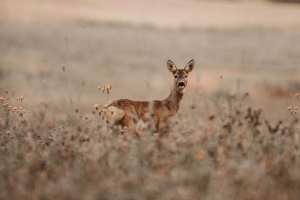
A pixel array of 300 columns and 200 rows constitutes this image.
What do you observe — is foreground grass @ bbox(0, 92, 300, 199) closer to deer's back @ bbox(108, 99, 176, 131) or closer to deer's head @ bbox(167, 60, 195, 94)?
deer's back @ bbox(108, 99, 176, 131)

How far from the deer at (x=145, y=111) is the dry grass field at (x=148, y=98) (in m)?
0.21

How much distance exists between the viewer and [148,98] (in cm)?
1706

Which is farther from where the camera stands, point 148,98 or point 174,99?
point 148,98

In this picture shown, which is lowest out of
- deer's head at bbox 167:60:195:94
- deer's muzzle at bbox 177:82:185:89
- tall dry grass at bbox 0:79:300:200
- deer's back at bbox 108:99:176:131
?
tall dry grass at bbox 0:79:300:200

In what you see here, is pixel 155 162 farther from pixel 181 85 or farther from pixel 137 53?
pixel 137 53

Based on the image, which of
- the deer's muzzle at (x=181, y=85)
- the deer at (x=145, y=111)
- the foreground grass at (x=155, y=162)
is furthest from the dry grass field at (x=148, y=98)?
the deer's muzzle at (x=181, y=85)

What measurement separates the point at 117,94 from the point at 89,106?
236 centimetres

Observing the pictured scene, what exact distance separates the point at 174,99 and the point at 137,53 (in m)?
17.2

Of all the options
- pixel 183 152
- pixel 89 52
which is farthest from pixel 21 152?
pixel 89 52

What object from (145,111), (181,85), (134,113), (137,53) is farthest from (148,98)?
(134,113)

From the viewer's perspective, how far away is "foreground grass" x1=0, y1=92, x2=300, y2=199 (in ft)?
15.5

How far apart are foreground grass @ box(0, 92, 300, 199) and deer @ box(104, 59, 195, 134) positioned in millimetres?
438

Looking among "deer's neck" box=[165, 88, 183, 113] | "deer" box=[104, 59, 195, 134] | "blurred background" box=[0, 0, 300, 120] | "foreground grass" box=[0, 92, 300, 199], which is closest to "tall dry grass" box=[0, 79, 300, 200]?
"foreground grass" box=[0, 92, 300, 199]

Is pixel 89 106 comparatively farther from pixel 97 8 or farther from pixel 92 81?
pixel 97 8
